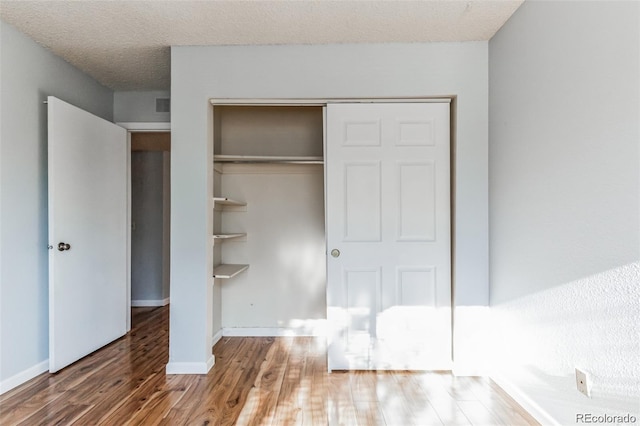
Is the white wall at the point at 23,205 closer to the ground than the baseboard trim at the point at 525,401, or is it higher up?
higher up

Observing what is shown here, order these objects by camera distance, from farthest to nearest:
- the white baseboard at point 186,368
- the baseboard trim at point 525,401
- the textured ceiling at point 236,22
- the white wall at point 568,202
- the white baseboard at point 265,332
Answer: the white baseboard at point 265,332, the white baseboard at point 186,368, the textured ceiling at point 236,22, the baseboard trim at point 525,401, the white wall at point 568,202

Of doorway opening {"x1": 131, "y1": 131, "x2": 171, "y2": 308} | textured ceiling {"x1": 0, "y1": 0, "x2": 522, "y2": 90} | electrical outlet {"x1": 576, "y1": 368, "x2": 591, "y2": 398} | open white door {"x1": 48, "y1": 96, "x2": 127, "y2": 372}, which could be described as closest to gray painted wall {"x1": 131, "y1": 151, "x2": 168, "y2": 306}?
doorway opening {"x1": 131, "y1": 131, "x2": 171, "y2": 308}

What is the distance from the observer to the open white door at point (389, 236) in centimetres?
293

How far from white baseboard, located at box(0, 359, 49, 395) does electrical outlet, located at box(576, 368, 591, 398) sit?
3.47 metres

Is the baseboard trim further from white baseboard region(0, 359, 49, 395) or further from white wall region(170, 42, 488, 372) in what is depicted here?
white baseboard region(0, 359, 49, 395)

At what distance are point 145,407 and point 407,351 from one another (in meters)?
1.87

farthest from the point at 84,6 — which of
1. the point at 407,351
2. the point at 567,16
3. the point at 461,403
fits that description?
the point at 461,403

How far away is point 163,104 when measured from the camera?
3.94 m

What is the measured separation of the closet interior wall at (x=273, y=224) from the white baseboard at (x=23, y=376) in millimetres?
1471

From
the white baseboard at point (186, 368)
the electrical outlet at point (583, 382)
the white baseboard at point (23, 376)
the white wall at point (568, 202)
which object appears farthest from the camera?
the white baseboard at point (186, 368)

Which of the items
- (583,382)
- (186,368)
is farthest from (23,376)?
(583,382)

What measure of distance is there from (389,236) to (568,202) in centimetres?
128

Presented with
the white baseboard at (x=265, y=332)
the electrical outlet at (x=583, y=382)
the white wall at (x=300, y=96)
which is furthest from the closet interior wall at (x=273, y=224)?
the electrical outlet at (x=583, y=382)

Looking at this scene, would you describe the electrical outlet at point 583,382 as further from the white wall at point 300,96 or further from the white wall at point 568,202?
the white wall at point 300,96
